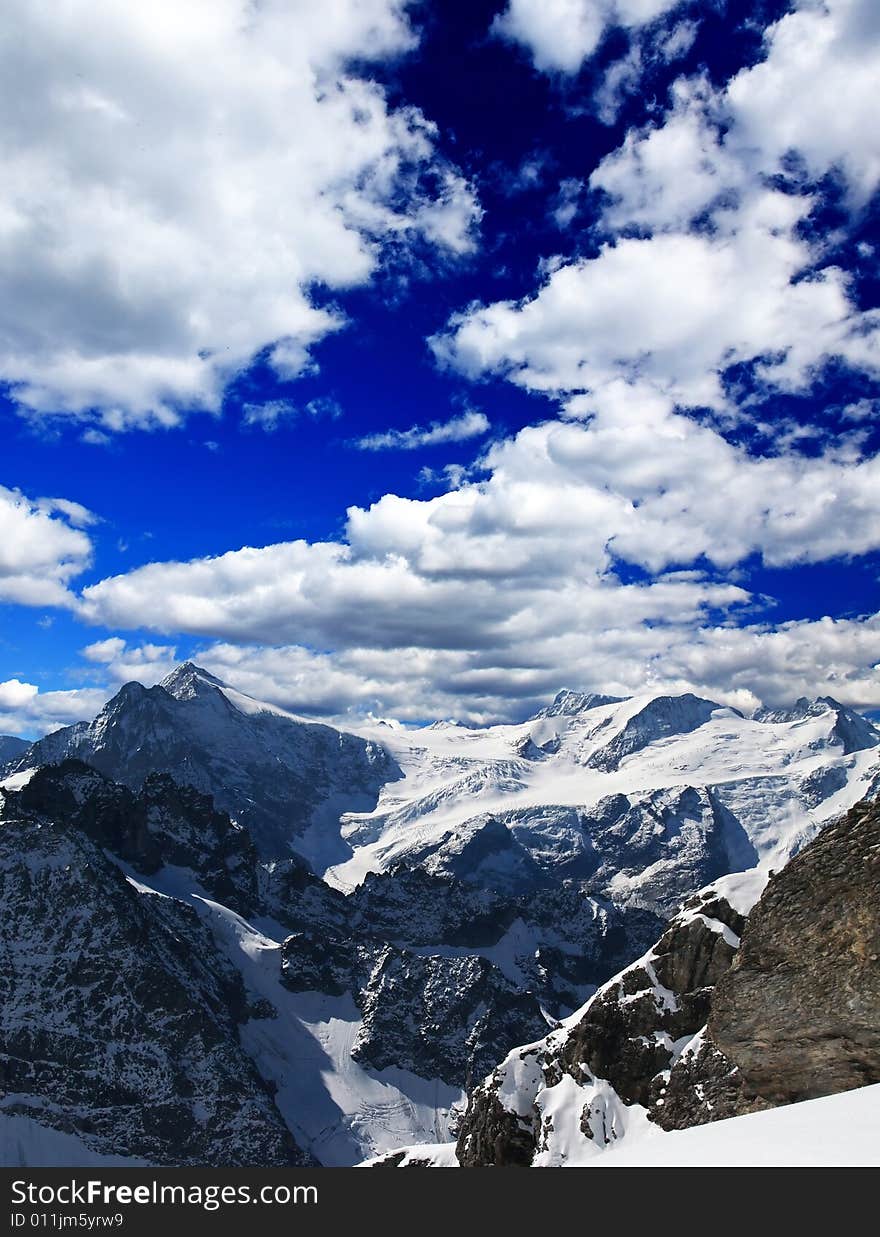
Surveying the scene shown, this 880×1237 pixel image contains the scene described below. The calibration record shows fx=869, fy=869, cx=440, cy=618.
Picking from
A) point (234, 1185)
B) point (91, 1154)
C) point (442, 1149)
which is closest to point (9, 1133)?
point (91, 1154)

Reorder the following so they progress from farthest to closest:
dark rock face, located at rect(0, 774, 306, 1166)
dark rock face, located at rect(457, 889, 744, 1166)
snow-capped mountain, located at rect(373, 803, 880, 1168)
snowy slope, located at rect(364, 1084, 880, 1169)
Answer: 1. dark rock face, located at rect(0, 774, 306, 1166)
2. dark rock face, located at rect(457, 889, 744, 1166)
3. snow-capped mountain, located at rect(373, 803, 880, 1168)
4. snowy slope, located at rect(364, 1084, 880, 1169)

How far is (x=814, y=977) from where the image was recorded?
3014cm

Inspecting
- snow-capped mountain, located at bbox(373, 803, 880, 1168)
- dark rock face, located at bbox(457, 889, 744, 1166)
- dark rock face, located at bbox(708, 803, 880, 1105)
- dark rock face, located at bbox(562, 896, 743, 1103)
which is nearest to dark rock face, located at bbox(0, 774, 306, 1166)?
snow-capped mountain, located at bbox(373, 803, 880, 1168)

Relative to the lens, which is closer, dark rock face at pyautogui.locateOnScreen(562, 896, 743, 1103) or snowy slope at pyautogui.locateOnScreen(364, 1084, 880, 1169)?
snowy slope at pyautogui.locateOnScreen(364, 1084, 880, 1169)

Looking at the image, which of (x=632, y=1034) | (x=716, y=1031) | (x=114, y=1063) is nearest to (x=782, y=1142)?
(x=716, y=1031)

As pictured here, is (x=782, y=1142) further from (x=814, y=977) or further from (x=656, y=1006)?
(x=656, y=1006)

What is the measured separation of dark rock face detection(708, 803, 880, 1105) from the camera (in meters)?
28.9

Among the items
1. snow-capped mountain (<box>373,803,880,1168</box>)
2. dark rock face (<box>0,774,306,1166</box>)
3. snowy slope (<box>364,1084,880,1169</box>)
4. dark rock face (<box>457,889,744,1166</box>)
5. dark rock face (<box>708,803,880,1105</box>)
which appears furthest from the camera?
dark rock face (<box>0,774,306,1166</box>)

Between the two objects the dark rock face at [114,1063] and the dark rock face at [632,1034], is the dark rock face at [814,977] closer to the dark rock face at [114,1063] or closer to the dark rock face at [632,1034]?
the dark rock face at [632,1034]

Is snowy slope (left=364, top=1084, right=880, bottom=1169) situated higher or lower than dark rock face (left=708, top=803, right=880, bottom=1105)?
lower

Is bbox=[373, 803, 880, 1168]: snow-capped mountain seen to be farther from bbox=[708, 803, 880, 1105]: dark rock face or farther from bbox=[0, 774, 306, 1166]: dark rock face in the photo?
bbox=[0, 774, 306, 1166]: dark rock face

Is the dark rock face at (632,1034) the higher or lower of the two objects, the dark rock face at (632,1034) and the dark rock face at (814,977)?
the lower

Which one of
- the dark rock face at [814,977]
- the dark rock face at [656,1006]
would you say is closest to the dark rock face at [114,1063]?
the dark rock face at [656,1006]

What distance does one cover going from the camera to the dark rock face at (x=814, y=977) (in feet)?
94.9
